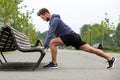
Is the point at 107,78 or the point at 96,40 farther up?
the point at 107,78

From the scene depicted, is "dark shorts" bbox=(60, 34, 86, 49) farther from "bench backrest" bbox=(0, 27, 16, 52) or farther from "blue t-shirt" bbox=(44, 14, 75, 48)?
"bench backrest" bbox=(0, 27, 16, 52)

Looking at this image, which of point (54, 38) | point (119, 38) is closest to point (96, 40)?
point (119, 38)

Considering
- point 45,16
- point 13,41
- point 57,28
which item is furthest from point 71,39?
point 13,41

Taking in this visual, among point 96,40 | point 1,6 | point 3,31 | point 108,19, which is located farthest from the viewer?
point 96,40

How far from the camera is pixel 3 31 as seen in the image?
9750 mm

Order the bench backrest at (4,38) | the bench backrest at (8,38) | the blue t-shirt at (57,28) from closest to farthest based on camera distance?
the bench backrest at (8,38) → the bench backrest at (4,38) → the blue t-shirt at (57,28)

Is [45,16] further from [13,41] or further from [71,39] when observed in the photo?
[13,41]

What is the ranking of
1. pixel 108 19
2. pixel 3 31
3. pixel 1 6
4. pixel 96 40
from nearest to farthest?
pixel 3 31, pixel 1 6, pixel 108 19, pixel 96 40

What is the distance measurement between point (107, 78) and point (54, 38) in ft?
9.80

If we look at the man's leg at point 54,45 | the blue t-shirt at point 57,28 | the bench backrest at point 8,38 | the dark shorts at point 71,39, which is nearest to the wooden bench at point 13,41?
the bench backrest at point 8,38

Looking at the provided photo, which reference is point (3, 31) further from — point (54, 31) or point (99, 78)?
point (99, 78)

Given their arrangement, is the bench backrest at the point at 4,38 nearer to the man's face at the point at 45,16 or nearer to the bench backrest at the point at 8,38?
the bench backrest at the point at 8,38

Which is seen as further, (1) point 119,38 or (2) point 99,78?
(1) point 119,38

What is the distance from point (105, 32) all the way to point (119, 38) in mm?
56469
